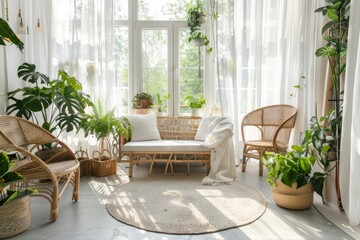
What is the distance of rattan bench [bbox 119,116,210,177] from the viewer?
3.22m

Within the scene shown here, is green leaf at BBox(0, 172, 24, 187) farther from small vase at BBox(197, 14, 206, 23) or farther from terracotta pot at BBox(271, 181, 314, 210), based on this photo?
small vase at BBox(197, 14, 206, 23)

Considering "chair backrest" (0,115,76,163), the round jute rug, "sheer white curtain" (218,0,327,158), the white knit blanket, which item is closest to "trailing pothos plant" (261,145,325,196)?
the round jute rug

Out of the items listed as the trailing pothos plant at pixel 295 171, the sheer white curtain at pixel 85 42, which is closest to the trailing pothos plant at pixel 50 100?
the sheer white curtain at pixel 85 42

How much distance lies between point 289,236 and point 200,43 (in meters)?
2.78

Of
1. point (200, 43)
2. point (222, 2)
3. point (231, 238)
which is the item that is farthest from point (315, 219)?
point (222, 2)

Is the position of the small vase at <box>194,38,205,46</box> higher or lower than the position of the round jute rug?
higher

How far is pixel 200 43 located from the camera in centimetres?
386

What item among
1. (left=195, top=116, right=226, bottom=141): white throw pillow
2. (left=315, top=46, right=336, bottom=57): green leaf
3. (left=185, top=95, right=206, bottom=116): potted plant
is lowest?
(left=195, top=116, right=226, bottom=141): white throw pillow

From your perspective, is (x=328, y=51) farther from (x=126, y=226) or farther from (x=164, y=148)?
(x=126, y=226)

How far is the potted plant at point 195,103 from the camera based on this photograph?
Answer: 3.93 metres

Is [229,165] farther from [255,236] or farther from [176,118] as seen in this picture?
[255,236]

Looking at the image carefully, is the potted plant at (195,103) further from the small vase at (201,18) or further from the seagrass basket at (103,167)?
the seagrass basket at (103,167)

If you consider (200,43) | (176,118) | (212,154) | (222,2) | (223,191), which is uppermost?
(222,2)

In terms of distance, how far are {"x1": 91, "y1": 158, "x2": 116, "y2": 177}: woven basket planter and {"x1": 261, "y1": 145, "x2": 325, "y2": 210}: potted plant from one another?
1978 millimetres
